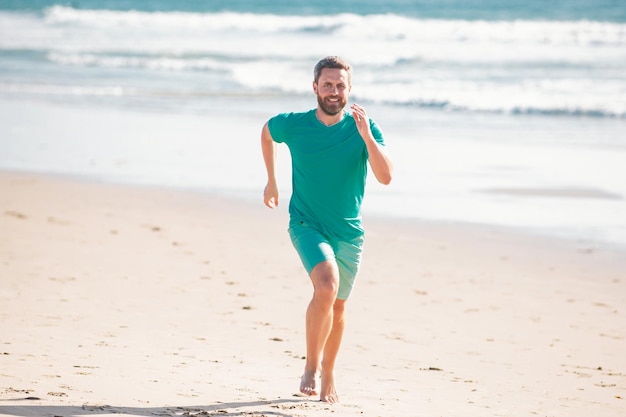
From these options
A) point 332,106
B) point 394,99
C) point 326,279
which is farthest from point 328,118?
point 394,99

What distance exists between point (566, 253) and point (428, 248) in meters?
1.21

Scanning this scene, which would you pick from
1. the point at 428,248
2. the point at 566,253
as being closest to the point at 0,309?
the point at 428,248

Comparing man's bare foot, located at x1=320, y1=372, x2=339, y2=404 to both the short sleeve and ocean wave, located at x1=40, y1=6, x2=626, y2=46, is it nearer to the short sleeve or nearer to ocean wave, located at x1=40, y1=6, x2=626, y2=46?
the short sleeve

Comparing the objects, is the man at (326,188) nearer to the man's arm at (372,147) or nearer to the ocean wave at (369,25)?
the man's arm at (372,147)

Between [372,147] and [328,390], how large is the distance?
119cm

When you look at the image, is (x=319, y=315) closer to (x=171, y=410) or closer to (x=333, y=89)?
(x=171, y=410)

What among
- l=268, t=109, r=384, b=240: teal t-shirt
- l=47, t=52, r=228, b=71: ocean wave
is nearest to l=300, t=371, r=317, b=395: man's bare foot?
l=268, t=109, r=384, b=240: teal t-shirt

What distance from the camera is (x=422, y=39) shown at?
3794 cm

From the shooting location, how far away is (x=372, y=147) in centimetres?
446

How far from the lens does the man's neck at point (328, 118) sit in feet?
15.2

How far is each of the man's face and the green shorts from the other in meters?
0.55

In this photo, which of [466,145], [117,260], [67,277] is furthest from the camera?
[466,145]

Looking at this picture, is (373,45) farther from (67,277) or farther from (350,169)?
(350,169)

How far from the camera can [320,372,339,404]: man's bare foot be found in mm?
4805
